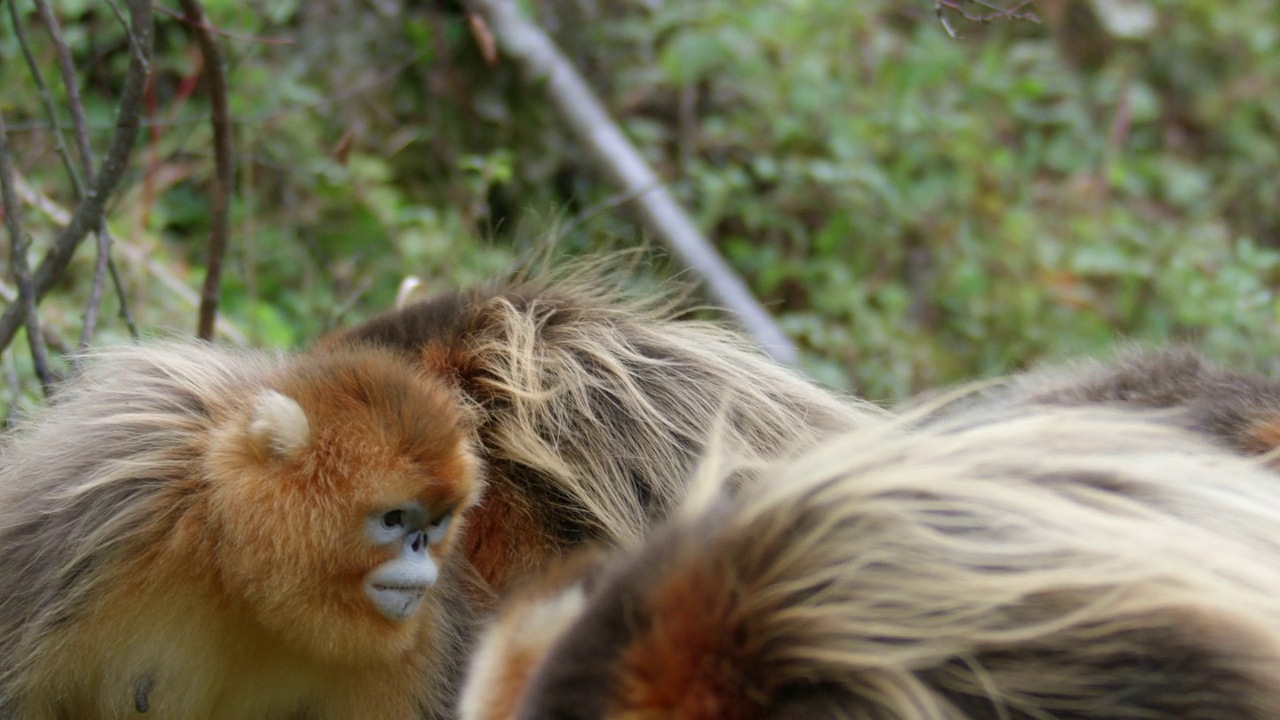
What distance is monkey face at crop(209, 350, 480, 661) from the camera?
2.71 meters

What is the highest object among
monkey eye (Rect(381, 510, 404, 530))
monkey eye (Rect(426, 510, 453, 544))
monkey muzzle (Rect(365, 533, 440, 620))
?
monkey eye (Rect(381, 510, 404, 530))

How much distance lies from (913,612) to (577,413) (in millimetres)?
1642

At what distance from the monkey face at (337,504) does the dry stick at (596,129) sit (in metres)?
2.79

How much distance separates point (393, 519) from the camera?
283 cm

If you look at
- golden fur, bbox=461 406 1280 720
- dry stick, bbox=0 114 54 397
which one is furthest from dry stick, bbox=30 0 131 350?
golden fur, bbox=461 406 1280 720

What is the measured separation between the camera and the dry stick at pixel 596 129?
562 cm

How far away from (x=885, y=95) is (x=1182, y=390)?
442cm

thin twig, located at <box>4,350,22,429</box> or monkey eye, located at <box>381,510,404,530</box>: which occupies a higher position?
thin twig, located at <box>4,350,22,429</box>

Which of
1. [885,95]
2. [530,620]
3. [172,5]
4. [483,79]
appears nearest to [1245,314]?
[885,95]

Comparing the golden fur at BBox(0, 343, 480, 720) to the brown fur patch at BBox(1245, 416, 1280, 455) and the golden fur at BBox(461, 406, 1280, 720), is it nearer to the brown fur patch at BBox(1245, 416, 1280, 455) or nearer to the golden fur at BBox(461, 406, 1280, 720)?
the golden fur at BBox(461, 406, 1280, 720)

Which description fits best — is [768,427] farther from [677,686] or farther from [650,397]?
[677,686]

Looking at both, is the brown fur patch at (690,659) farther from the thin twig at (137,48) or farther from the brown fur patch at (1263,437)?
the thin twig at (137,48)

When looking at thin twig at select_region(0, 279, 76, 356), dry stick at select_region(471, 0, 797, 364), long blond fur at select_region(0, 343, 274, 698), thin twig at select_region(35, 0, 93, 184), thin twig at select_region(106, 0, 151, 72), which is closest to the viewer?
long blond fur at select_region(0, 343, 274, 698)

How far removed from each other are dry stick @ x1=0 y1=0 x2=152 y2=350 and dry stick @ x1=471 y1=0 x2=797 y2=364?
245 centimetres
